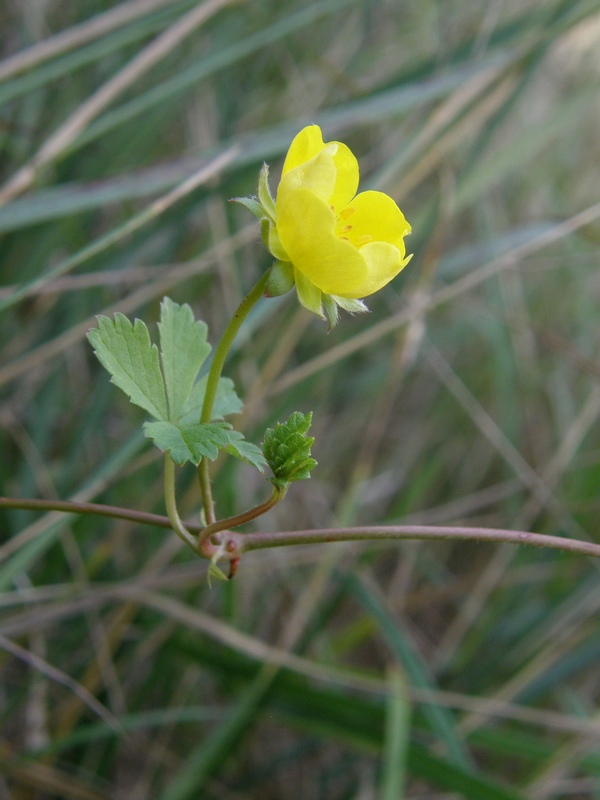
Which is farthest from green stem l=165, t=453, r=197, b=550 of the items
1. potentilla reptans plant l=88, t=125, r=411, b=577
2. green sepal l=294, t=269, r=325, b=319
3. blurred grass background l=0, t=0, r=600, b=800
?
blurred grass background l=0, t=0, r=600, b=800

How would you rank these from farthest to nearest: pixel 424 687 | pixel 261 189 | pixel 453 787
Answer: pixel 424 687 → pixel 453 787 → pixel 261 189

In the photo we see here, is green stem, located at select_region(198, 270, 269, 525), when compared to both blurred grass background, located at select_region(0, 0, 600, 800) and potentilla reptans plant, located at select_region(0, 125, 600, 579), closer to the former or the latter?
potentilla reptans plant, located at select_region(0, 125, 600, 579)

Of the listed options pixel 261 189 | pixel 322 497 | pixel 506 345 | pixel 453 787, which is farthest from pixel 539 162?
pixel 261 189

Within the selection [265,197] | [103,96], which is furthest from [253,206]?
[103,96]

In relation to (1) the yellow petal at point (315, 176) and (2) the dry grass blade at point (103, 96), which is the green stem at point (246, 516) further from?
(2) the dry grass blade at point (103, 96)

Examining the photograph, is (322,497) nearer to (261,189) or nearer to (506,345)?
(506,345)

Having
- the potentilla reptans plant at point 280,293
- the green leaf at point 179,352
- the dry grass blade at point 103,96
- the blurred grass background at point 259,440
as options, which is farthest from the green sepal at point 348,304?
the dry grass blade at point 103,96

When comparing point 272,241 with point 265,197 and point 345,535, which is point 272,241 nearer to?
point 265,197
